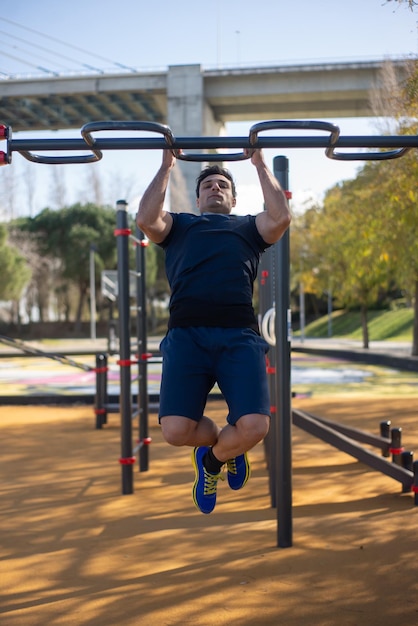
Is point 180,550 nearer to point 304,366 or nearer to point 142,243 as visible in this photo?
point 142,243

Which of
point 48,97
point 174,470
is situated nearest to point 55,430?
point 174,470

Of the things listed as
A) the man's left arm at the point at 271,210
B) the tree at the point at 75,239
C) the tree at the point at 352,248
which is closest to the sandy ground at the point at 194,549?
the man's left arm at the point at 271,210

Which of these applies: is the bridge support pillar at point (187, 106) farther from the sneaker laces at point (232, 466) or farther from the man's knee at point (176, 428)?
the man's knee at point (176, 428)

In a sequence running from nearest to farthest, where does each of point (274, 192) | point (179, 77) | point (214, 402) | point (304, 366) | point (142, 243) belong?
point (274, 192)
point (142, 243)
point (214, 402)
point (304, 366)
point (179, 77)

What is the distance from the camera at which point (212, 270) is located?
3.19 m

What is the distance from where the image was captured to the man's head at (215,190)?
10.9 feet

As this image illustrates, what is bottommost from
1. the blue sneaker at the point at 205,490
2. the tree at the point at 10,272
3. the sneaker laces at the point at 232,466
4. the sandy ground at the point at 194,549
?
the sandy ground at the point at 194,549

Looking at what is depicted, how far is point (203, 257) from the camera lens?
3191 millimetres

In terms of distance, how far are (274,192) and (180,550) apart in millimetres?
2474

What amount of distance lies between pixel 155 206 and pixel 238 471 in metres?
1.32

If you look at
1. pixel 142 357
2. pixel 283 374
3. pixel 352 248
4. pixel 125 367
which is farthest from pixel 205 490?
pixel 352 248

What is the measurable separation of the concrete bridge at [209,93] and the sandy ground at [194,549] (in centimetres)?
2023

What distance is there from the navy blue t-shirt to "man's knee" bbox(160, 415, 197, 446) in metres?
0.42

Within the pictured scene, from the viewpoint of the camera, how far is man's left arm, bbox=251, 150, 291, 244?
126 inches
